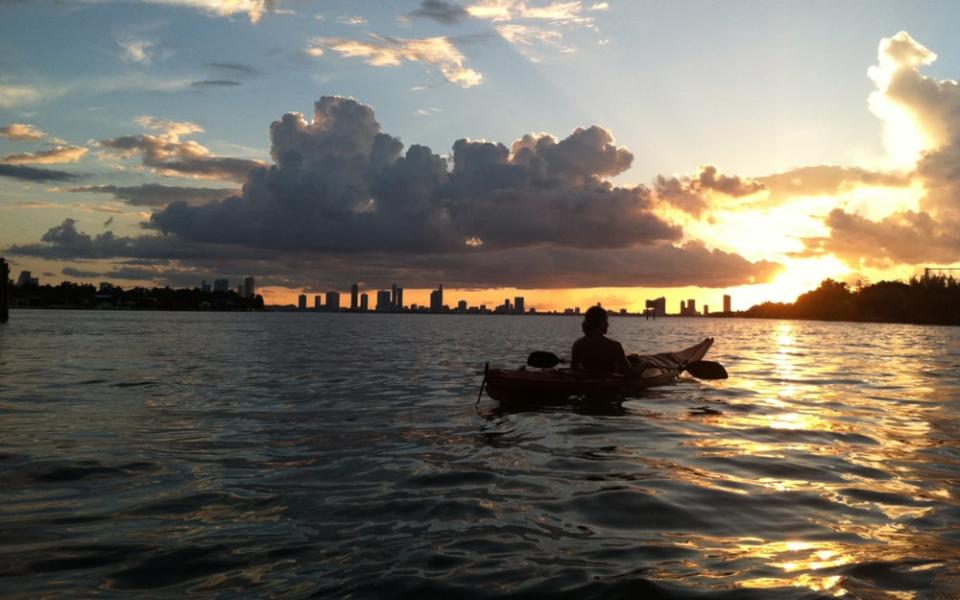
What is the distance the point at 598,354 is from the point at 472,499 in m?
8.79

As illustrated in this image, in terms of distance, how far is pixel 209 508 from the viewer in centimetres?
663

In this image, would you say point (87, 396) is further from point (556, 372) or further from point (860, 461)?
point (860, 461)

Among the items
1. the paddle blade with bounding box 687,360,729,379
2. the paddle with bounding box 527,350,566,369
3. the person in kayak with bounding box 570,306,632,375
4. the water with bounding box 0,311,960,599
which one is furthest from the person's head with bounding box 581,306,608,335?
the paddle blade with bounding box 687,360,729,379

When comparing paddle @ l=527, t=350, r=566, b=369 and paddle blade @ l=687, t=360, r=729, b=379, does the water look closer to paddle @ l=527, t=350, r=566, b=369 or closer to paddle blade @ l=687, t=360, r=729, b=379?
paddle @ l=527, t=350, r=566, b=369

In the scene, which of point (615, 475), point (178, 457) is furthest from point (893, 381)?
point (178, 457)

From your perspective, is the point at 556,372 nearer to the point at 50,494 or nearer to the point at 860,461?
the point at 860,461

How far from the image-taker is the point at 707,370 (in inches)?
731

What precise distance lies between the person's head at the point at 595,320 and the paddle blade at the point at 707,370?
504cm

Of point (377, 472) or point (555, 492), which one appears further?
point (377, 472)

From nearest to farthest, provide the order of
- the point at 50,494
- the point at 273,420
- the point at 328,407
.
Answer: the point at 50,494 < the point at 273,420 < the point at 328,407

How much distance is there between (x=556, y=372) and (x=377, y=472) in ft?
23.4

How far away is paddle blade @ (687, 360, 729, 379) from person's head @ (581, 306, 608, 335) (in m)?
5.04

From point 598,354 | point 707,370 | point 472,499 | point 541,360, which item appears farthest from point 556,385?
point 472,499

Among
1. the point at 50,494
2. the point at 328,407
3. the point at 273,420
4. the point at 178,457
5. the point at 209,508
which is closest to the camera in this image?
the point at 209,508
